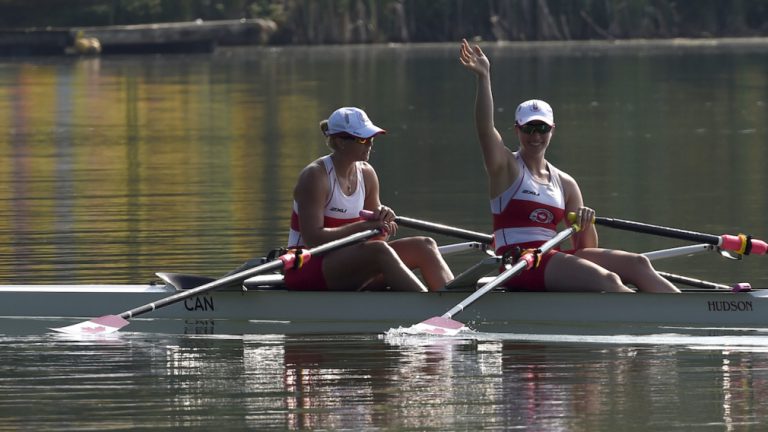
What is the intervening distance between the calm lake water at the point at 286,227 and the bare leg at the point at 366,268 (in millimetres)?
424

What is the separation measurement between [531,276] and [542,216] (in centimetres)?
42

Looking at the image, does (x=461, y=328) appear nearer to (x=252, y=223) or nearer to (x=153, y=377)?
(x=153, y=377)

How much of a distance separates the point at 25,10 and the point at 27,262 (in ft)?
262

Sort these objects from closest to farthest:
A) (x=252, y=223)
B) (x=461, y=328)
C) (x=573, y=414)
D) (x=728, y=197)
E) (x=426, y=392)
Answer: (x=573, y=414) < (x=426, y=392) < (x=461, y=328) < (x=252, y=223) < (x=728, y=197)

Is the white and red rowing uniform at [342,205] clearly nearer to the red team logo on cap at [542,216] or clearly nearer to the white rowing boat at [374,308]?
the white rowing boat at [374,308]

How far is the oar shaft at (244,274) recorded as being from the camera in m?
12.6

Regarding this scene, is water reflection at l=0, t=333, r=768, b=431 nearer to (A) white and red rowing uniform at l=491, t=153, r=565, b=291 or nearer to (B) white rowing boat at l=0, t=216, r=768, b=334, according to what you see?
(B) white rowing boat at l=0, t=216, r=768, b=334

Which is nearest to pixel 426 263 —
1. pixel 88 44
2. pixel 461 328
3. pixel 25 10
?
pixel 461 328

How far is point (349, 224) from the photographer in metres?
12.7

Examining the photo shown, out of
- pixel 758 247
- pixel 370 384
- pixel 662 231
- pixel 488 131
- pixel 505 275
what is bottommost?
pixel 370 384

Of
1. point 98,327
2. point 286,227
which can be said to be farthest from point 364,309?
point 286,227

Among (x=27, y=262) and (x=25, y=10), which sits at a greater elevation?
(x=25, y=10)

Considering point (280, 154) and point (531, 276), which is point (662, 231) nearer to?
point (531, 276)

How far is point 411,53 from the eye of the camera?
89438 mm
